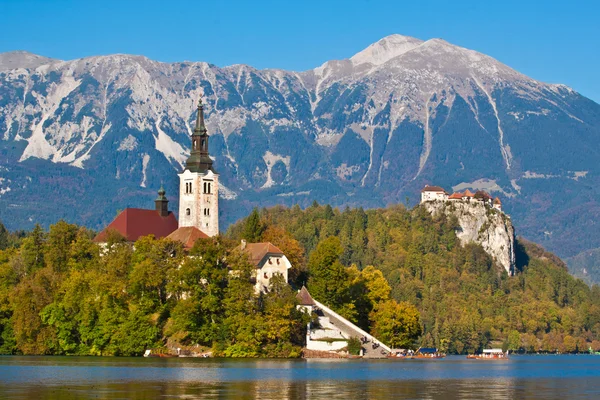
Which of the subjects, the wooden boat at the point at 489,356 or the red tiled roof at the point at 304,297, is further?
the wooden boat at the point at 489,356

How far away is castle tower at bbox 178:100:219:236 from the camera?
151 meters

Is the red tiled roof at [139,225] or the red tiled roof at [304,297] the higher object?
the red tiled roof at [139,225]

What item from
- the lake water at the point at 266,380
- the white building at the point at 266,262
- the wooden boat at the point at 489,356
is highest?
the white building at the point at 266,262

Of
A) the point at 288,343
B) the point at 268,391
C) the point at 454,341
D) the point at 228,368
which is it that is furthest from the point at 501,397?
the point at 454,341

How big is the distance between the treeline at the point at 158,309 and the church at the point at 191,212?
62.2 ft

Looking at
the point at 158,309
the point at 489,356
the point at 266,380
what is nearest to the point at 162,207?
the point at 158,309

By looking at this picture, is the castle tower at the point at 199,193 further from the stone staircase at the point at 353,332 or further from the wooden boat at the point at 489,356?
the wooden boat at the point at 489,356

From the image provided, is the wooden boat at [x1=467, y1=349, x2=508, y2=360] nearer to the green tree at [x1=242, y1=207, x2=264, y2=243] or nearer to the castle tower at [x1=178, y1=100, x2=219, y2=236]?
the green tree at [x1=242, y1=207, x2=264, y2=243]

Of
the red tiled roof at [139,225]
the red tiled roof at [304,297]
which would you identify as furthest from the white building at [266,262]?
the red tiled roof at [139,225]

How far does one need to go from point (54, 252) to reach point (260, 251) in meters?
24.3

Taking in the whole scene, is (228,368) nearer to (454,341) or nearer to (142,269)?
(142,269)

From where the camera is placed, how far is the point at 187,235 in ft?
461

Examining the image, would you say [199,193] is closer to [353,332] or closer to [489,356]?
[353,332]

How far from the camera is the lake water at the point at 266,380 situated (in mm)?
76750
